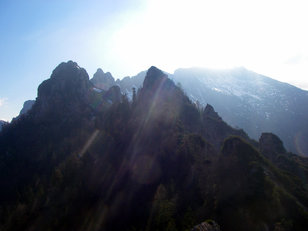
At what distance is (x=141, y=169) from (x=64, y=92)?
73.5 metres

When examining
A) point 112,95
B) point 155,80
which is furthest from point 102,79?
point 155,80

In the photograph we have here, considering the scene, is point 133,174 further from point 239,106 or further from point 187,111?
point 239,106

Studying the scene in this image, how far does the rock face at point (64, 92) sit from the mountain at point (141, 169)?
21.1 inches

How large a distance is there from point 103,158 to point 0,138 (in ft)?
217

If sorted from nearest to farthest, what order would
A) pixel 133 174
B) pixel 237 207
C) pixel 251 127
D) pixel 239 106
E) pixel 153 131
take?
1. pixel 237 207
2. pixel 133 174
3. pixel 153 131
4. pixel 251 127
5. pixel 239 106

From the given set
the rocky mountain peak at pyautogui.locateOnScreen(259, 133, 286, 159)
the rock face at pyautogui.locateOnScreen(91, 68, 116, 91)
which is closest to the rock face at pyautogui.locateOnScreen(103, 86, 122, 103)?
the rock face at pyautogui.locateOnScreen(91, 68, 116, 91)

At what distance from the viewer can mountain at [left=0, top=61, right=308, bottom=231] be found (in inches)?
1101

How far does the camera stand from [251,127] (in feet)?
563

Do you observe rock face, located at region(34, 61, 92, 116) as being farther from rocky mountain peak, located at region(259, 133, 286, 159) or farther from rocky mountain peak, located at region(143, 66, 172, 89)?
rocky mountain peak, located at region(259, 133, 286, 159)

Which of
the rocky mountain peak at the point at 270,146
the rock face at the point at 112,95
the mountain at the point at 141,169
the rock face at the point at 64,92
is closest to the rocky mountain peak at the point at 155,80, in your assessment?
the mountain at the point at 141,169

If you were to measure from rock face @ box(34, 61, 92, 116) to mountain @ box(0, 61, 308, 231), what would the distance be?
537 millimetres

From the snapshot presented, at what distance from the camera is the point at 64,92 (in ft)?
346

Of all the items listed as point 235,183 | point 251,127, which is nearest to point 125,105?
point 235,183

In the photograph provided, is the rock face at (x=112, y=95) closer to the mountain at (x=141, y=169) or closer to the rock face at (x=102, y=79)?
the mountain at (x=141, y=169)
